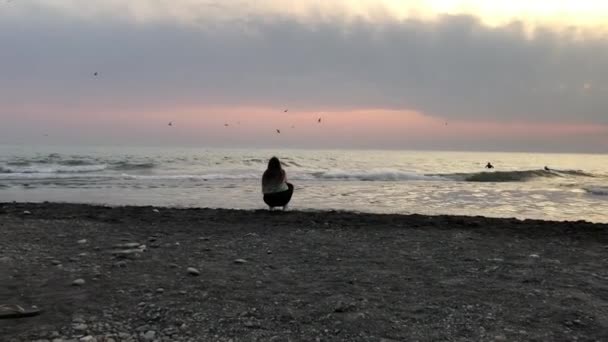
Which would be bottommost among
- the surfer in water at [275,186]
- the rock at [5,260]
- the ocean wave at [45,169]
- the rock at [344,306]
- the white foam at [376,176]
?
the ocean wave at [45,169]

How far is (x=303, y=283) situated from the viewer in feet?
18.7

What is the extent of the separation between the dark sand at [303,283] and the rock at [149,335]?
24 mm

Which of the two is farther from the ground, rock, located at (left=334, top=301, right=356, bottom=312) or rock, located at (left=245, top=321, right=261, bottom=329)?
rock, located at (left=334, top=301, right=356, bottom=312)

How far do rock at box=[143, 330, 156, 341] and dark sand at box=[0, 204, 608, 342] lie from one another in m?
0.02

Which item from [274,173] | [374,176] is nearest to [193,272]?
[274,173]

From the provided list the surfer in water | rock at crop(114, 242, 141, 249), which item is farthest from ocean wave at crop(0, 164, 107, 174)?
rock at crop(114, 242, 141, 249)

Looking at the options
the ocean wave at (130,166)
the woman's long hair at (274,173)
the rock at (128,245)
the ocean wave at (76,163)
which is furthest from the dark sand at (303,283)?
the ocean wave at (76,163)

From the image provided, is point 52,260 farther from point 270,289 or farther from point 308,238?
point 308,238

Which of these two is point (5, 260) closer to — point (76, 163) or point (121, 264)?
point (121, 264)

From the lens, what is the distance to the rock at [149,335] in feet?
13.2

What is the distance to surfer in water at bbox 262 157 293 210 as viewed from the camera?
40.6ft

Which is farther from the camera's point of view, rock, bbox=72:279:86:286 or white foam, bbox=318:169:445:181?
white foam, bbox=318:169:445:181

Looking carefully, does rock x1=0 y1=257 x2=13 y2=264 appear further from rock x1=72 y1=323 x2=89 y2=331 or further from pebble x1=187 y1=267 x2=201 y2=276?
rock x1=72 y1=323 x2=89 y2=331

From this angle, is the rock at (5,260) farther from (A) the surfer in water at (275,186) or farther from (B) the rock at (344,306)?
(A) the surfer in water at (275,186)
